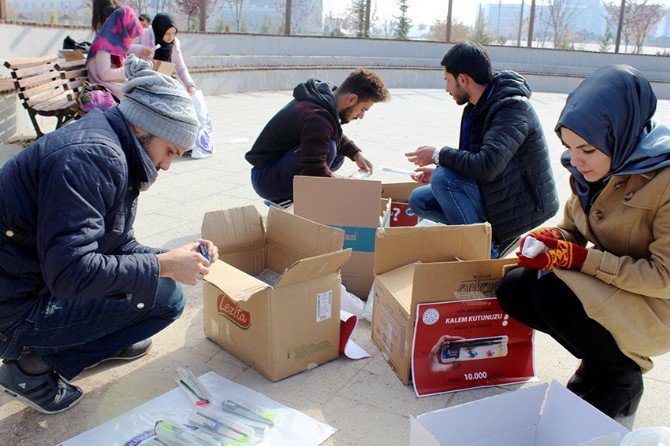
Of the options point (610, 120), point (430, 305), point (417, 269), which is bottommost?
point (430, 305)

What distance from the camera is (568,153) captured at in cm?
238

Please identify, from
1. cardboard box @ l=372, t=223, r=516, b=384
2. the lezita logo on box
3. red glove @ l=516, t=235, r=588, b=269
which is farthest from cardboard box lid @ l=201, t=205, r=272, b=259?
red glove @ l=516, t=235, r=588, b=269

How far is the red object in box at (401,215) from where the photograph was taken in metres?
3.82

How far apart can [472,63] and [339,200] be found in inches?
36.9

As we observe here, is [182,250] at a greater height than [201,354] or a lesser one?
greater

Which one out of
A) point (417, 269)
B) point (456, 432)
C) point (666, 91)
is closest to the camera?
point (456, 432)

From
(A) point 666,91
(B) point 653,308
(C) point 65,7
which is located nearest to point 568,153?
(B) point 653,308

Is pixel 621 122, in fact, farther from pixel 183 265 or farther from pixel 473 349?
pixel 183 265

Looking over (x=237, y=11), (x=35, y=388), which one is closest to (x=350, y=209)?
(x=35, y=388)

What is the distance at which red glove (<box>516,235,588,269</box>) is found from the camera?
214 cm

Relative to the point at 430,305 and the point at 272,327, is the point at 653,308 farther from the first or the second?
the point at 272,327

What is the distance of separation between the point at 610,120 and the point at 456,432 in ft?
3.61

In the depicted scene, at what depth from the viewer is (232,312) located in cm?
258

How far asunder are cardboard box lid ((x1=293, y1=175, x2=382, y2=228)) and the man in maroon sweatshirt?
0.81 ft
